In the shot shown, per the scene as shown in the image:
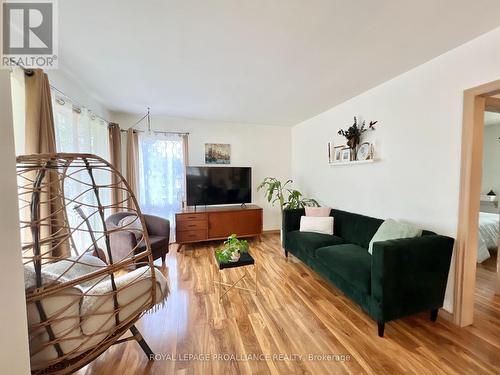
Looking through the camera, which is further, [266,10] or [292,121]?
[292,121]

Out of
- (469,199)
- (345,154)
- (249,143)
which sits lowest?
(469,199)

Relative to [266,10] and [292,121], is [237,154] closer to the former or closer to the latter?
[292,121]

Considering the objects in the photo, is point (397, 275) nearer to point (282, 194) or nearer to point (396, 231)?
point (396, 231)

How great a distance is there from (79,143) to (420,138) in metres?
3.83

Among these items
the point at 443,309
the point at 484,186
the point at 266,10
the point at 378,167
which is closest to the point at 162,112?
the point at 266,10

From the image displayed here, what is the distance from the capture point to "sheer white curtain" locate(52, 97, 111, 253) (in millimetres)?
2234

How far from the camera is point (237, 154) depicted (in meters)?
4.32

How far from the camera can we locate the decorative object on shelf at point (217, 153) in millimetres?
4152

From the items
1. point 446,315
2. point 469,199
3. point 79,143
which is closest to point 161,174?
point 79,143

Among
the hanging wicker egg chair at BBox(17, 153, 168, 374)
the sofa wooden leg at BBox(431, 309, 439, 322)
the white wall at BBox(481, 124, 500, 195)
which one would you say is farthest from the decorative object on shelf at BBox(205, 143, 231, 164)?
the white wall at BBox(481, 124, 500, 195)

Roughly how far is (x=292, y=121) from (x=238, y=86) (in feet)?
6.38

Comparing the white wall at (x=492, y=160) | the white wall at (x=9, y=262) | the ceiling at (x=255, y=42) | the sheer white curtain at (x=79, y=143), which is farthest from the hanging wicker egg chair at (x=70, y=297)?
the white wall at (x=492, y=160)

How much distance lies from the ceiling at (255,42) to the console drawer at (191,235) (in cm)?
218

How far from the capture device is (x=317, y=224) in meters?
2.97
